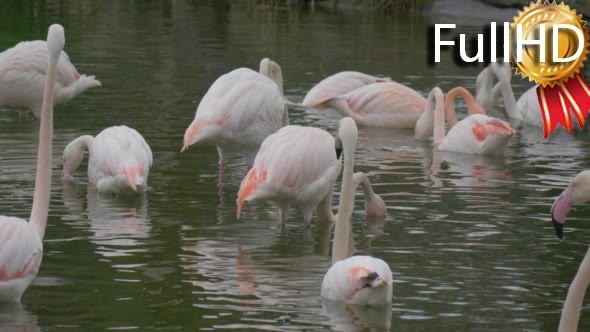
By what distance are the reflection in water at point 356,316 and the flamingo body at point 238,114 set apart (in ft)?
9.59

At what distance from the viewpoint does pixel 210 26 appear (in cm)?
2228

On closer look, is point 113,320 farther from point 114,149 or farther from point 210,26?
point 210,26

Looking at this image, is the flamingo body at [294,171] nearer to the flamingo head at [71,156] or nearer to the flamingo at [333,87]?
the flamingo head at [71,156]

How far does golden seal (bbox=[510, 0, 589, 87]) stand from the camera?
11.0 metres

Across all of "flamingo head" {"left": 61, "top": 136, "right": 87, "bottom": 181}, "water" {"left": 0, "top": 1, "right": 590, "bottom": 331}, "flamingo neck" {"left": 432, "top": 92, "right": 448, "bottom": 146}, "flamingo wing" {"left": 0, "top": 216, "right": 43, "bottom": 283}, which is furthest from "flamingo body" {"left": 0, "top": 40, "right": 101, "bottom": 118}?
"flamingo wing" {"left": 0, "top": 216, "right": 43, "bottom": 283}

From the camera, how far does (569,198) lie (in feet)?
16.8

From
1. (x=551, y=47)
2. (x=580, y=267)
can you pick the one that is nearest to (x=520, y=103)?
(x=551, y=47)

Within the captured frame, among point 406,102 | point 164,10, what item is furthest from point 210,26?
point 406,102

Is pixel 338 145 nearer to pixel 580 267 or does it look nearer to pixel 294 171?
pixel 294 171

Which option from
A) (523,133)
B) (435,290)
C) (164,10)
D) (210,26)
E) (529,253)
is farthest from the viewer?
(164,10)

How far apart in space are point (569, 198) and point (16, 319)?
2472 millimetres

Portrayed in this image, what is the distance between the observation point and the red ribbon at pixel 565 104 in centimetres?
1215

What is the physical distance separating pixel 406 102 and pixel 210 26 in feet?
33.3

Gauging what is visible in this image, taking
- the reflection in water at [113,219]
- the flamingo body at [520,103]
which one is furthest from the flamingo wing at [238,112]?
the flamingo body at [520,103]
